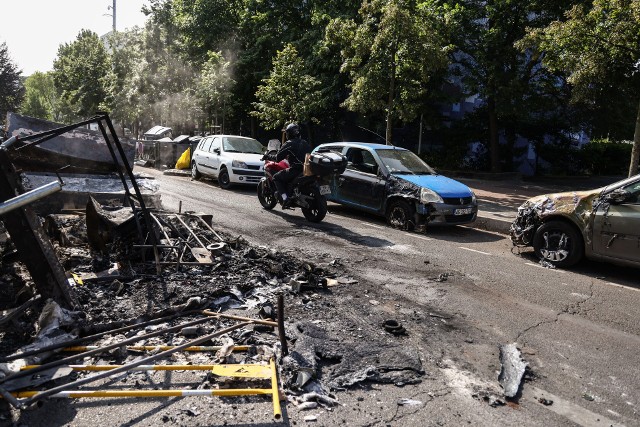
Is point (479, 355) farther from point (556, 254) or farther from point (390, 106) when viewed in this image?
point (390, 106)

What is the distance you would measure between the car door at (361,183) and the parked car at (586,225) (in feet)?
10.6

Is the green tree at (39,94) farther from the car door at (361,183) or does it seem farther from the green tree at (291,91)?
the car door at (361,183)

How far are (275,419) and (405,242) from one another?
6.01 metres

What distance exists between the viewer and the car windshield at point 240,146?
16.5 m

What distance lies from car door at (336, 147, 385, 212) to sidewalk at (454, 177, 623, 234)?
2.42 metres

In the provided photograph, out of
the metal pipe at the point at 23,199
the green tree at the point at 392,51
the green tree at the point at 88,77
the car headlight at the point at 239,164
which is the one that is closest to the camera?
the metal pipe at the point at 23,199

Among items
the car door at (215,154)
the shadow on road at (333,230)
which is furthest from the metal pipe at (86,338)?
the car door at (215,154)

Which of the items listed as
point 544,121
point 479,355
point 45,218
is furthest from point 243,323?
point 544,121

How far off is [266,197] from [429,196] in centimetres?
399

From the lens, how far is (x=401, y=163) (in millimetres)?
10828

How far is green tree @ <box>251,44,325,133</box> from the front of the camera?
65.9 ft

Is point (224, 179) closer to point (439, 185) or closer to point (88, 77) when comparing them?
point (439, 185)

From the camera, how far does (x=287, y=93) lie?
20.4m

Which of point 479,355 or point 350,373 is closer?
point 350,373
